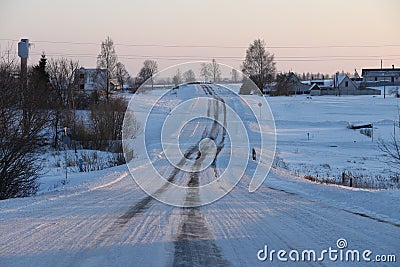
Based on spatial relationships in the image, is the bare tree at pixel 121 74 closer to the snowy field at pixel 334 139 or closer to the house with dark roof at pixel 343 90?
the snowy field at pixel 334 139

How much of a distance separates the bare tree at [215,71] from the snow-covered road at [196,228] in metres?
3.57

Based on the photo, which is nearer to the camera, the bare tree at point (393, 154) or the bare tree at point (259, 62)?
the bare tree at point (393, 154)

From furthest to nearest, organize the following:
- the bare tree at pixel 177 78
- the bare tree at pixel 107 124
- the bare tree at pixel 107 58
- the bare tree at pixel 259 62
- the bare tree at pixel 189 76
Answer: the bare tree at pixel 259 62 → the bare tree at pixel 107 58 → the bare tree at pixel 107 124 → the bare tree at pixel 189 76 → the bare tree at pixel 177 78

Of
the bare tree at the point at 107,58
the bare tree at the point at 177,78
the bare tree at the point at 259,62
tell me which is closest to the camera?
the bare tree at the point at 177,78

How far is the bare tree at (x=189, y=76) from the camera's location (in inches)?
553

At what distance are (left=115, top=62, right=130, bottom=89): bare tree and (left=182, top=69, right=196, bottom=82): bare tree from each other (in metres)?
64.7

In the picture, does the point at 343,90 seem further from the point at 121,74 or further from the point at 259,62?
the point at 121,74

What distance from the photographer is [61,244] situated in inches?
336

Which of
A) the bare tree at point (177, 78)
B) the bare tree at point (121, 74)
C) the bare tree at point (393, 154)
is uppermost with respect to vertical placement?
the bare tree at point (121, 74)

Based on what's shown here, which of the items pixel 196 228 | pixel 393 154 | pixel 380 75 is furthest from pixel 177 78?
pixel 380 75

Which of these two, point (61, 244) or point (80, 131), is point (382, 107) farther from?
point (61, 244)

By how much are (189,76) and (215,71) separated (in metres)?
0.87

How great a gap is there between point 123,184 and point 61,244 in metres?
10.00

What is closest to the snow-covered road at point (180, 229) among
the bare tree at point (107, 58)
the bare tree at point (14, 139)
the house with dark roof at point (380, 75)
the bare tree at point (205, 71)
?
the bare tree at point (205, 71)
